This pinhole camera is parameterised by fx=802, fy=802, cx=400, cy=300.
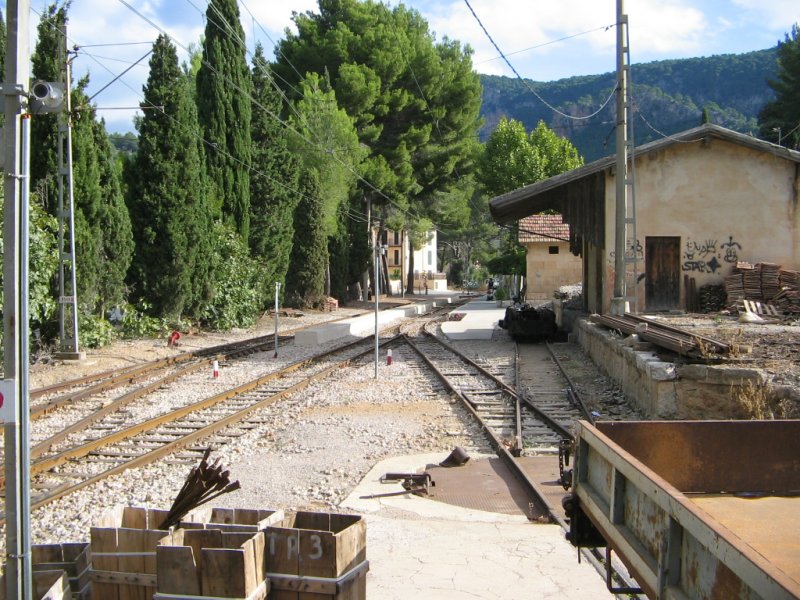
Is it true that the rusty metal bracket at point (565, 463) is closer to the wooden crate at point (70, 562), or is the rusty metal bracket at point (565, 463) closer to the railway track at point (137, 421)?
the wooden crate at point (70, 562)

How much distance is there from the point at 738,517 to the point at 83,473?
22.3ft

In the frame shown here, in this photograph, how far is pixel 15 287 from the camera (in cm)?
418

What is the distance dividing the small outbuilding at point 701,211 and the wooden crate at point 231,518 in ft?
58.0

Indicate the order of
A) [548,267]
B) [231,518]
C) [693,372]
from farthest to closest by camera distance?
[548,267] → [693,372] → [231,518]

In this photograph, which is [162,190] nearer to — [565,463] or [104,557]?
[565,463]

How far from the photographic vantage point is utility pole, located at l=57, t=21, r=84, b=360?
16.9 metres

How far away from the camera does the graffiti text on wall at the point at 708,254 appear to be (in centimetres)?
2123

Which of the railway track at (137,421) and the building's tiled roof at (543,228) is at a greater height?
the building's tiled roof at (543,228)

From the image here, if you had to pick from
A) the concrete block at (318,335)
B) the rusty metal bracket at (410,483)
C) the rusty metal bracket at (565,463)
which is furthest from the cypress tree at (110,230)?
the rusty metal bracket at (565,463)

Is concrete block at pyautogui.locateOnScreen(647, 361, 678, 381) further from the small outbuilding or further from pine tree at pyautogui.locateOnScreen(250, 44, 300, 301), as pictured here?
pine tree at pyautogui.locateOnScreen(250, 44, 300, 301)

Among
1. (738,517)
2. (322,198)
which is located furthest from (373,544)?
(322,198)

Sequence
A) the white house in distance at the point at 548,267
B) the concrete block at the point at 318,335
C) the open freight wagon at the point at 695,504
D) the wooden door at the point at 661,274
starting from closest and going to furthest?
the open freight wagon at the point at 695,504 → the wooden door at the point at 661,274 → the concrete block at the point at 318,335 → the white house in distance at the point at 548,267

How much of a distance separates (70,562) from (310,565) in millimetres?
1368

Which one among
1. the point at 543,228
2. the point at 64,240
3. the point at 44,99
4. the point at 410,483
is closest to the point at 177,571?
the point at 44,99
